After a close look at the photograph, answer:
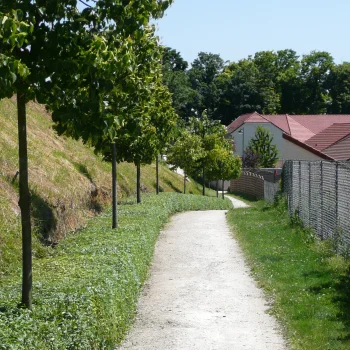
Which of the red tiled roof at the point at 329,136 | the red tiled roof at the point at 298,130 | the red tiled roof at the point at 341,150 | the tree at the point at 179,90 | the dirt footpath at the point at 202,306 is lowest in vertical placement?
the dirt footpath at the point at 202,306

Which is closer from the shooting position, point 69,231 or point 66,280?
point 66,280

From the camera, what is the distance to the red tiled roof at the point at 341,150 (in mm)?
25031

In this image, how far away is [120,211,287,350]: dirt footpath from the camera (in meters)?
9.09

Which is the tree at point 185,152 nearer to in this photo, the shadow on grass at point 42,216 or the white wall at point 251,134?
the shadow on grass at point 42,216

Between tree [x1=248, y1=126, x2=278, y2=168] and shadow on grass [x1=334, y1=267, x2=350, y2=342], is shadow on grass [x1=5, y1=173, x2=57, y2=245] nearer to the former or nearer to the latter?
shadow on grass [x1=334, y1=267, x2=350, y2=342]

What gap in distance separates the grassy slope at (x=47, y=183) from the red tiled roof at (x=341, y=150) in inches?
293

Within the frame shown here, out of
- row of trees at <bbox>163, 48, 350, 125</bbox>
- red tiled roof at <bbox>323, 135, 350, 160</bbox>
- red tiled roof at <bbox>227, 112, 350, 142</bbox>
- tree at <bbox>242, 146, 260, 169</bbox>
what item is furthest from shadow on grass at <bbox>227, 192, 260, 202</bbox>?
row of trees at <bbox>163, 48, 350, 125</bbox>

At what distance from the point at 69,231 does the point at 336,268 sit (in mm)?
5592

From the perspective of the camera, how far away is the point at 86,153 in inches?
981

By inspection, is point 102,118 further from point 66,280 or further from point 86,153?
point 86,153

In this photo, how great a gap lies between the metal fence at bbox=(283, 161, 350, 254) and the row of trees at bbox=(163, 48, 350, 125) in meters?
65.3

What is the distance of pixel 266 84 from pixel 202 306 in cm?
9224

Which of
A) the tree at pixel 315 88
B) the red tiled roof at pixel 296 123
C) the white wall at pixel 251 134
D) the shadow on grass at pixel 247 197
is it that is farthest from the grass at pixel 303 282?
the tree at pixel 315 88

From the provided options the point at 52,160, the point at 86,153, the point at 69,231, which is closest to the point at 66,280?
the point at 69,231
